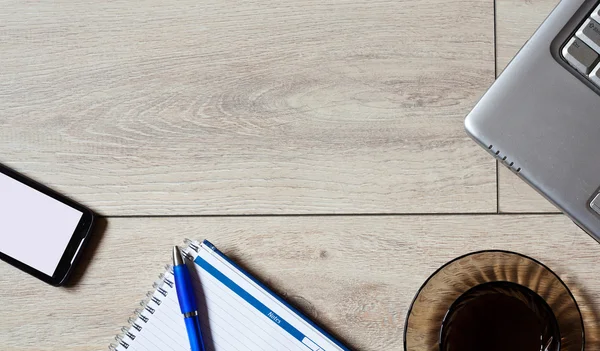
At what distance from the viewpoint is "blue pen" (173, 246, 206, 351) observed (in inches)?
21.5

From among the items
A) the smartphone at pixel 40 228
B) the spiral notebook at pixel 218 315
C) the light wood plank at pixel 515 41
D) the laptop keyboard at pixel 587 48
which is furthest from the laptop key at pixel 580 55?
the smartphone at pixel 40 228

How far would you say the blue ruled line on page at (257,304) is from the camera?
0.55 metres

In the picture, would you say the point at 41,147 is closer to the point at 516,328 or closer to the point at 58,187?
the point at 58,187

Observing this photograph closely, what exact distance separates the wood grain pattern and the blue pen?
5 centimetres

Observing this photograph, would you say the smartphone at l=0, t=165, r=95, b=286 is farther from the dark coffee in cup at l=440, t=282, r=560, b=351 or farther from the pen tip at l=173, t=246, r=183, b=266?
the dark coffee in cup at l=440, t=282, r=560, b=351

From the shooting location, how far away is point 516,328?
514 mm

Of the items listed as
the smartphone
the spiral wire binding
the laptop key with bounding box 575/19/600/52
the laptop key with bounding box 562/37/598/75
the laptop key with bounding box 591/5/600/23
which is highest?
the laptop key with bounding box 591/5/600/23

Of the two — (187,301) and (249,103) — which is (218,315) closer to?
(187,301)

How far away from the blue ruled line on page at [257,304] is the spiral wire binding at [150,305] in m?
0.02

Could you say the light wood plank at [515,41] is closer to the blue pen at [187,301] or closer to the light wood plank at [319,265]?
the light wood plank at [319,265]

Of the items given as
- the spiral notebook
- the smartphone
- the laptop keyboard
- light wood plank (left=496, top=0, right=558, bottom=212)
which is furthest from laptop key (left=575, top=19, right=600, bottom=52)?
the smartphone

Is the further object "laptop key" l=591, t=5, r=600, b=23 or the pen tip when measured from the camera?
the pen tip

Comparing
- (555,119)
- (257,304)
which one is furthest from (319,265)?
(555,119)

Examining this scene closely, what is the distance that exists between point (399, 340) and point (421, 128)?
7.3 inches
